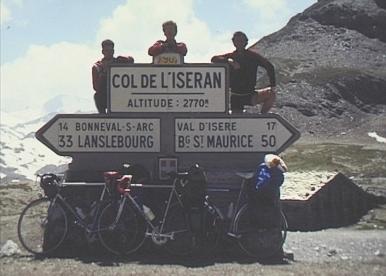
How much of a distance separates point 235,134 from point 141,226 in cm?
256

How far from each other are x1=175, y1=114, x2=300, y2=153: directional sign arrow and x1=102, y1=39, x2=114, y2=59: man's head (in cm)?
185

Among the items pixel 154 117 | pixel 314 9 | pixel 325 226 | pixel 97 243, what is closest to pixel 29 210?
pixel 97 243

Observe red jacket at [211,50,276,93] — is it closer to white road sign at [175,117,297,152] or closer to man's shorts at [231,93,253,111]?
man's shorts at [231,93,253,111]

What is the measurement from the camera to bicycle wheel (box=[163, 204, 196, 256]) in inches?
500

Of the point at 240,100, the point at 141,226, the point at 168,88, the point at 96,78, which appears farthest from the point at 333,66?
the point at 141,226

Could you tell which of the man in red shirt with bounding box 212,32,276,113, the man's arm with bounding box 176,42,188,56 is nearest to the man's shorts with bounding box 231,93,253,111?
the man in red shirt with bounding box 212,32,276,113

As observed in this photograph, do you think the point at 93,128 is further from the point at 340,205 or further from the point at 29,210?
the point at 340,205

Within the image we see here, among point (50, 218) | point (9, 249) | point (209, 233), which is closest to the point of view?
point (209, 233)

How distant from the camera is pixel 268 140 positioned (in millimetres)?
13586

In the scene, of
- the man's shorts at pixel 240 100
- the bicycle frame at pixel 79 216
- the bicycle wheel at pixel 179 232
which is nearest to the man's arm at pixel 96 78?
Answer: the bicycle frame at pixel 79 216

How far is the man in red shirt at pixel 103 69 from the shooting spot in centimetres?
1380

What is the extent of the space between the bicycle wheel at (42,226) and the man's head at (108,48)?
3.05 metres

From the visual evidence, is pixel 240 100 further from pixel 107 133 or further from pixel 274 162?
pixel 107 133

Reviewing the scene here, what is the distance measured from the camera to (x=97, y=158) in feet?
44.7
